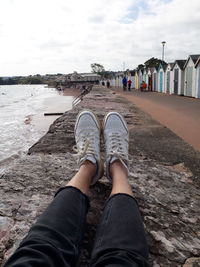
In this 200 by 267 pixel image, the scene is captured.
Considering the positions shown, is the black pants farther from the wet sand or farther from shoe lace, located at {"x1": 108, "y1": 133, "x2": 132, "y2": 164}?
the wet sand

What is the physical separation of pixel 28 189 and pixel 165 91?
21340mm

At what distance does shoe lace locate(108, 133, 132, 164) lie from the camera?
1.93 m

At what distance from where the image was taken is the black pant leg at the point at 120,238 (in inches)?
40.0

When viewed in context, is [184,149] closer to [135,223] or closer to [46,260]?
[135,223]

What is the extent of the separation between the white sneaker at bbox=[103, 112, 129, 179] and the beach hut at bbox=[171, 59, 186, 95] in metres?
16.5

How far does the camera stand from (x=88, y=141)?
6.95 ft

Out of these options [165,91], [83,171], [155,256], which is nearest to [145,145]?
[83,171]

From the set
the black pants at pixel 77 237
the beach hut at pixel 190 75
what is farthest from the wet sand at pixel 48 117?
the black pants at pixel 77 237

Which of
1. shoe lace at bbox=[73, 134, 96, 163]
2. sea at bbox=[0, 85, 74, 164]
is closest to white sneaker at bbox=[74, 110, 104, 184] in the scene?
shoe lace at bbox=[73, 134, 96, 163]

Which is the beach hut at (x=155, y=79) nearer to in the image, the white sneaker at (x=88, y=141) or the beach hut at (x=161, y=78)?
the beach hut at (x=161, y=78)

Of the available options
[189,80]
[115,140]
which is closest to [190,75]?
[189,80]

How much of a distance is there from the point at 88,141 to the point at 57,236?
1.08 metres

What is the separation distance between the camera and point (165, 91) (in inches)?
864

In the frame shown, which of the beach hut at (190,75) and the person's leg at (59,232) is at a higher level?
the beach hut at (190,75)
